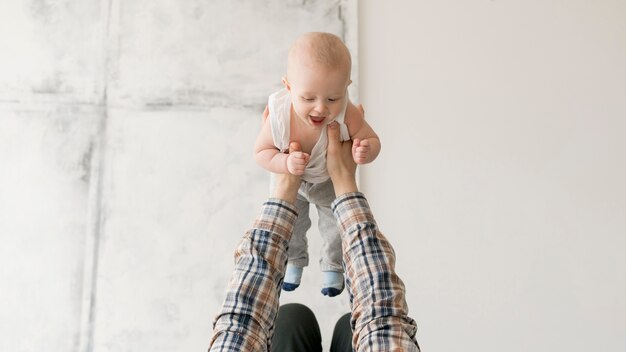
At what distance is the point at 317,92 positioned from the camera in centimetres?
98

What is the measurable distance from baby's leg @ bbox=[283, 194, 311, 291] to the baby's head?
11.9 inches

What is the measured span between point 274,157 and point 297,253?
28cm

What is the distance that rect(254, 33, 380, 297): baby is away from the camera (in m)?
0.98

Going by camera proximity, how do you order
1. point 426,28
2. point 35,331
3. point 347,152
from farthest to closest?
point 426,28, point 35,331, point 347,152

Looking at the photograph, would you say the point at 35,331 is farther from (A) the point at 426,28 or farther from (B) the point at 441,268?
(A) the point at 426,28

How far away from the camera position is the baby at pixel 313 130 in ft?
3.20

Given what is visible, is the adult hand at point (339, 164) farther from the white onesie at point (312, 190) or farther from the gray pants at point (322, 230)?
the gray pants at point (322, 230)

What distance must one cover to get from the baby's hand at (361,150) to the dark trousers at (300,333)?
1.11ft

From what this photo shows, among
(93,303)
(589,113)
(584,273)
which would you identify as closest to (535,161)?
(589,113)

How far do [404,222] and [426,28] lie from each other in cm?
69

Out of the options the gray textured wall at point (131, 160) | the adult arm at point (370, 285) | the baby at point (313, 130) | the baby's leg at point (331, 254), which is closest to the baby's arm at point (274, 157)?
the baby at point (313, 130)

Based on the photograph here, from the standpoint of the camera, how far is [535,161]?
189 centimetres

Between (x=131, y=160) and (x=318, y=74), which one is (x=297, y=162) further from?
(x=131, y=160)

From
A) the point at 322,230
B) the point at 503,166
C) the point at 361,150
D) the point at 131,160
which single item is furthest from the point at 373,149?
the point at 131,160
